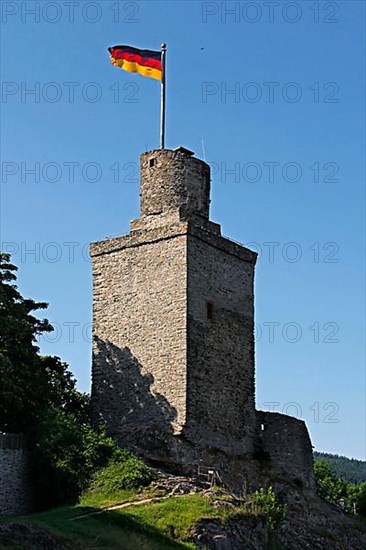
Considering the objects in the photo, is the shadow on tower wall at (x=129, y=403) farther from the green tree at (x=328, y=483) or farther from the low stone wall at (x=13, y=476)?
the green tree at (x=328, y=483)

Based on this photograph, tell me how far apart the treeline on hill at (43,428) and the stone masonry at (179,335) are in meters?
1.49

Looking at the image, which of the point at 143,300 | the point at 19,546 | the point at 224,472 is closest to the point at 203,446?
the point at 224,472

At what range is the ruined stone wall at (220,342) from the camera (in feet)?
94.0

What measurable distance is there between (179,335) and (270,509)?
5933 mm

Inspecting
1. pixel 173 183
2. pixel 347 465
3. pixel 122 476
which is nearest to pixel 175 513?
pixel 122 476

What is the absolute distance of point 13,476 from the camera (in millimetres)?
25422

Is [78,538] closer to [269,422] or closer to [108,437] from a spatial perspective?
[108,437]

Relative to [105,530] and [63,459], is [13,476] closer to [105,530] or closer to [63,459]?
[63,459]

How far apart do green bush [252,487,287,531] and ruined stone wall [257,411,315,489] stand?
3901 mm

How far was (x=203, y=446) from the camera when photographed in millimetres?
28203

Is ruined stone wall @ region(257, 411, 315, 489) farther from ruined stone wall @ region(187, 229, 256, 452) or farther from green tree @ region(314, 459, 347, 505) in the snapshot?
green tree @ region(314, 459, 347, 505)

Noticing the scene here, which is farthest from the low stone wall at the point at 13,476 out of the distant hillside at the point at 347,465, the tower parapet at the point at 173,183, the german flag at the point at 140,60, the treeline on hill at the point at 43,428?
the distant hillside at the point at 347,465

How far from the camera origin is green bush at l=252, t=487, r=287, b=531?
82.6ft

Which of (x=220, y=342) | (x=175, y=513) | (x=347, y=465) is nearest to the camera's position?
(x=175, y=513)
